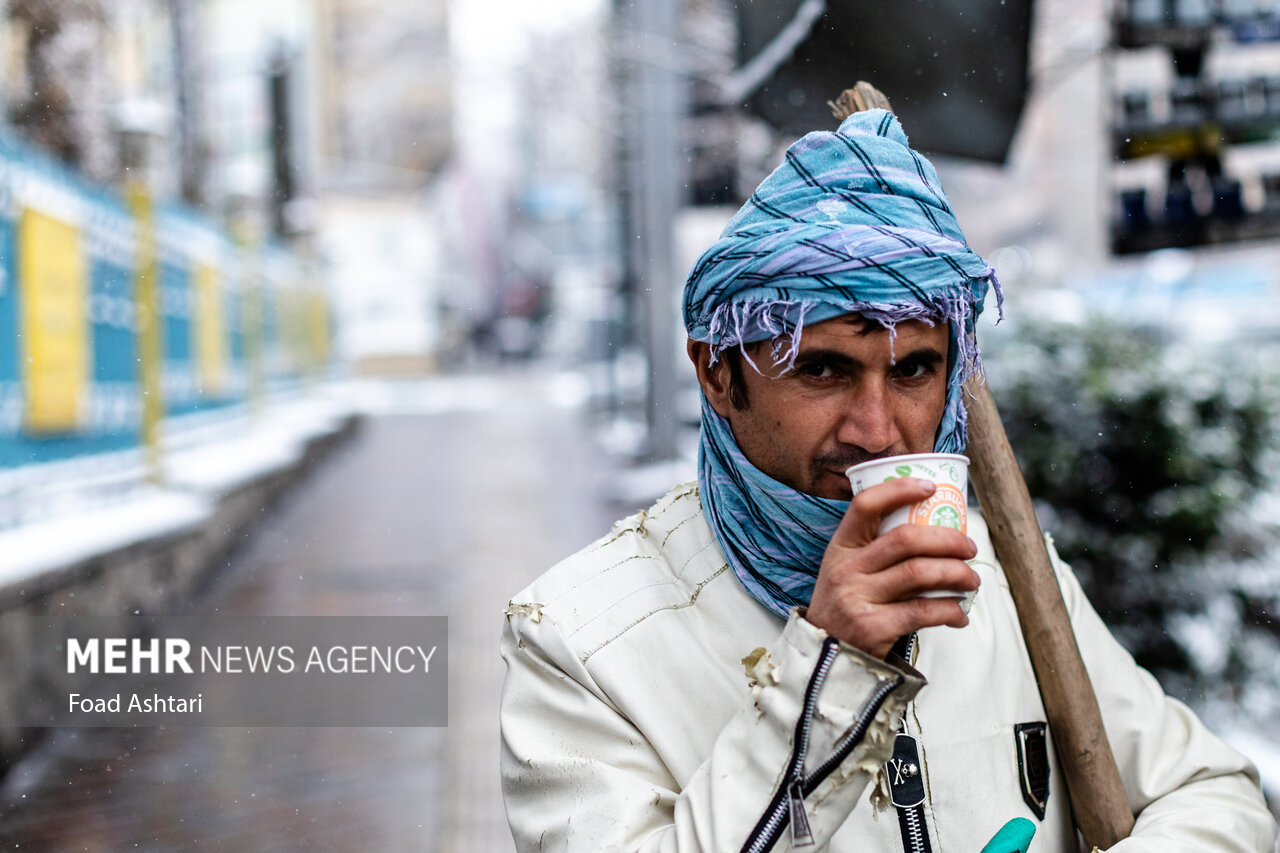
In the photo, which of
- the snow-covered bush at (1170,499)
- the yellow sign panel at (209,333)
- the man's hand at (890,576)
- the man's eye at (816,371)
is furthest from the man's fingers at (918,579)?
the yellow sign panel at (209,333)

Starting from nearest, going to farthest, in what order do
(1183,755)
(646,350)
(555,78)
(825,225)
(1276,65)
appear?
(825,225) < (1183,755) < (1276,65) < (646,350) < (555,78)

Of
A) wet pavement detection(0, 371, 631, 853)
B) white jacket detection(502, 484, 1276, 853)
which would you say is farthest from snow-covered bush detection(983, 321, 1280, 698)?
white jacket detection(502, 484, 1276, 853)

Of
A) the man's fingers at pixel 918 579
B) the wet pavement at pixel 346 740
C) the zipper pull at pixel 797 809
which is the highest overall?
the man's fingers at pixel 918 579

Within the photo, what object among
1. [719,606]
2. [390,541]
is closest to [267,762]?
[719,606]

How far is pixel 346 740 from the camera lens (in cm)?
244

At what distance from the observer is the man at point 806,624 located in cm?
118

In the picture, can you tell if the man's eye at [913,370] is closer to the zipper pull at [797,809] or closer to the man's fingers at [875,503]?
the man's fingers at [875,503]

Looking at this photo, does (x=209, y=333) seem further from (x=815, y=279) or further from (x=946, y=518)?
Result: (x=946, y=518)

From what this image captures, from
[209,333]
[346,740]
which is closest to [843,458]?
[346,740]

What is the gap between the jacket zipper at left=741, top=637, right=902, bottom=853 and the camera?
1.16m

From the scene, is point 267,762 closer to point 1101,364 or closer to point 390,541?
point 390,541

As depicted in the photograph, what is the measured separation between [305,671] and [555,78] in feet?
11.9

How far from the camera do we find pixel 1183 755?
5.41 feet

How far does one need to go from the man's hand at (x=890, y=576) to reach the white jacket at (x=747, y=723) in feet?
0.09
